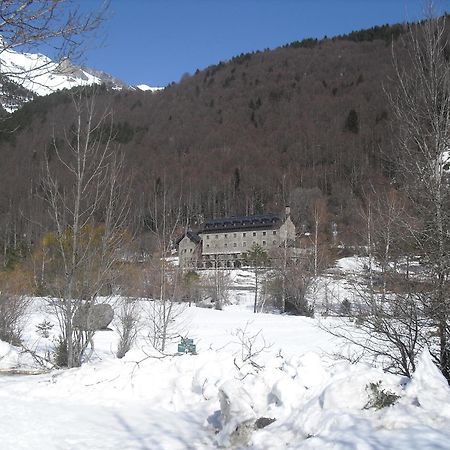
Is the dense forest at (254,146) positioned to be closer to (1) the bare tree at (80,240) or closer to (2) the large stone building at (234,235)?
(2) the large stone building at (234,235)

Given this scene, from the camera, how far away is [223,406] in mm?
5328

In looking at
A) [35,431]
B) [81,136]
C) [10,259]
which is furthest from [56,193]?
[10,259]

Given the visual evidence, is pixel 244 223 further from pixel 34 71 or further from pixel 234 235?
pixel 34 71

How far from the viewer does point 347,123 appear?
469 ft

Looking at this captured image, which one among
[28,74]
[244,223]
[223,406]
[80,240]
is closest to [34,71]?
[28,74]

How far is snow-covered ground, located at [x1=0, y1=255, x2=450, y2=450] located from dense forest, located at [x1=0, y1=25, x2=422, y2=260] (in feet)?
144

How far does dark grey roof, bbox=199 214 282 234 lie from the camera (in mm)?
78844

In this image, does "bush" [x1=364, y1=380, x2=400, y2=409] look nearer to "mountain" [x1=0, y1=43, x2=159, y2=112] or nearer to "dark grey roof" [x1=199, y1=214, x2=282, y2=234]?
"mountain" [x1=0, y1=43, x2=159, y2=112]

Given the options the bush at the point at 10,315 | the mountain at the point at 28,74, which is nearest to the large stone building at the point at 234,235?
the bush at the point at 10,315

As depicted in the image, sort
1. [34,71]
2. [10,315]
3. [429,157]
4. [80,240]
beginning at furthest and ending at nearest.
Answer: [10,315]
[80,240]
[429,157]
[34,71]

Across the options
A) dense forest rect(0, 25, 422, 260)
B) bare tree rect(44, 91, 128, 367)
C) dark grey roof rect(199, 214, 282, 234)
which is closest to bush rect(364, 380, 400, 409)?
bare tree rect(44, 91, 128, 367)

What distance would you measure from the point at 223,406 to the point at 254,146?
14635 centimetres

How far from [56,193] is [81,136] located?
4.04 ft

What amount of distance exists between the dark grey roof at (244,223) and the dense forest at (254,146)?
19.7 feet
